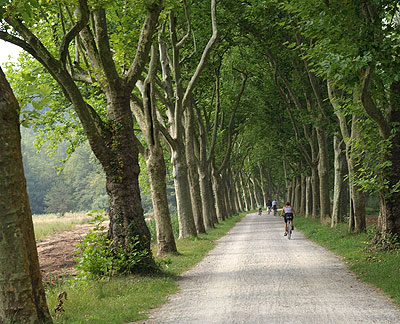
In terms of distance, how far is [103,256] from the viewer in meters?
12.2

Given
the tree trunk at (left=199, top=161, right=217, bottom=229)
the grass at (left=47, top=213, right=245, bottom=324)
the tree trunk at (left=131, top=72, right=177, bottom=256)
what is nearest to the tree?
the grass at (left=47, top=213, right=245, bottom=324)

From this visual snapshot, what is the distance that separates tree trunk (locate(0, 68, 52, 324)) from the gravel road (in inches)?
79.3

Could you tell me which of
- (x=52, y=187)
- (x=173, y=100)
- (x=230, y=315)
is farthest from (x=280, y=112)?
(x=52, y=187)

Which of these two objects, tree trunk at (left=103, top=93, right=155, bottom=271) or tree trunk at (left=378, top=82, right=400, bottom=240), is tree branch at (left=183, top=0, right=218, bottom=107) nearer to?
tree trunk at (left=103, top=93, right=155, bottom=271)

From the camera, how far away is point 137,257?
489 inches

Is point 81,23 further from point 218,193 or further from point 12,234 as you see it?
point 218,193

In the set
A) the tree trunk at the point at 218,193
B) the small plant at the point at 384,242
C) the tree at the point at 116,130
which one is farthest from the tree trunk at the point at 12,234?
the tree trunk at the point at 218,193

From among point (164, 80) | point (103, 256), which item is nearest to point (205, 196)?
point (164, 80)

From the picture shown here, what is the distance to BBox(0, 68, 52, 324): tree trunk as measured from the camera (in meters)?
7.04

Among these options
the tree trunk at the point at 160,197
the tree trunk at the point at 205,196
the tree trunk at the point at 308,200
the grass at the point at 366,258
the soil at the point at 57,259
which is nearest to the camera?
the grass at the point at 366,258

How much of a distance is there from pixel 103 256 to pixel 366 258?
22.3 feet

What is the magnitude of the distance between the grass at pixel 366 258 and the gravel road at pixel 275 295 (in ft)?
0.89

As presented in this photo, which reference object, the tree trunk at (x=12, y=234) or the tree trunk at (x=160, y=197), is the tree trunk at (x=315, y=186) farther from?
the tree trunk at (x=12, y=234)

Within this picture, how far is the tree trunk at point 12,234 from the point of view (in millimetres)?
7035
